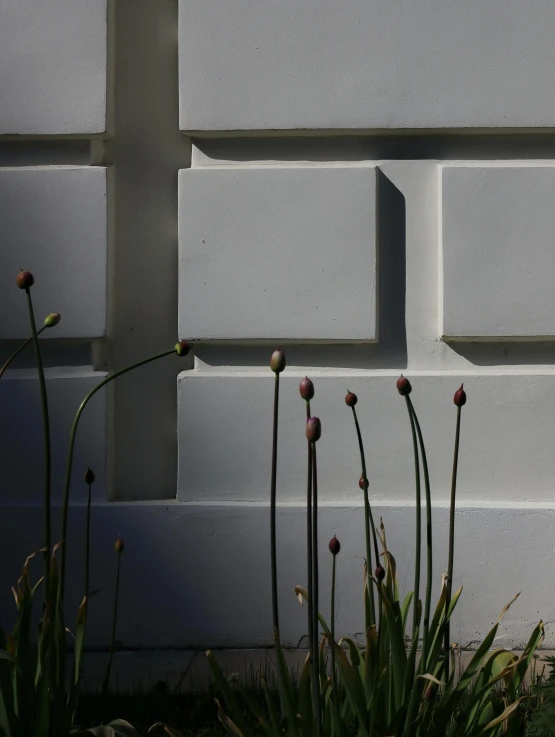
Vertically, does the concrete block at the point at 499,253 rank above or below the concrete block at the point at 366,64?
below

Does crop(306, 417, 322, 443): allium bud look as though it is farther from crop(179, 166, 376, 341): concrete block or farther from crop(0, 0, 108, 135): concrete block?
crop(0, 0, 108, 135): concrete block

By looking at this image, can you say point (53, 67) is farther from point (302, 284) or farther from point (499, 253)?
point (499, 253)

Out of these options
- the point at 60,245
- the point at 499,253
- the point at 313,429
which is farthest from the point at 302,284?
the point at 313,429

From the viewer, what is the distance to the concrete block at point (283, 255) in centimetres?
234

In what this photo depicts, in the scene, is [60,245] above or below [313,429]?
above

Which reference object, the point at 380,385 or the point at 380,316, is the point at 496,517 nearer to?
the point at 380,385

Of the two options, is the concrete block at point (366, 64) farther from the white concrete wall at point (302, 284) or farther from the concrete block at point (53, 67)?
the concrete block at point (53, 67)

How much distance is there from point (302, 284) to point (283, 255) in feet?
0.32

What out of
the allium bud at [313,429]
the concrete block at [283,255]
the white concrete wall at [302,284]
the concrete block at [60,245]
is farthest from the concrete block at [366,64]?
the allium bud at [313,429]

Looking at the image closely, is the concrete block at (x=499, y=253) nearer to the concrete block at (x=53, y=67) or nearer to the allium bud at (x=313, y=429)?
the concrete block at (x=53, y=67)

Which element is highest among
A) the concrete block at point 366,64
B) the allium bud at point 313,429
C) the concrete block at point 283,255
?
the concrete block at point 366,64

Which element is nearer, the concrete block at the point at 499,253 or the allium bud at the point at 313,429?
the allium bud at the point at 313,429

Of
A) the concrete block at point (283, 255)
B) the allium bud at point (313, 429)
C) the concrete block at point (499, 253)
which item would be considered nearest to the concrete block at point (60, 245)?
the concrete block at point (283, 255)

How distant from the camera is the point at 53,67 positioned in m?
2.39
